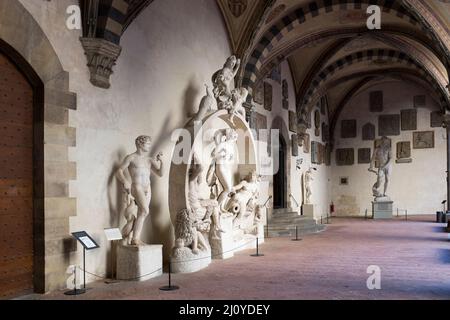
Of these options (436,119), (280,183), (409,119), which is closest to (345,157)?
(409,119)

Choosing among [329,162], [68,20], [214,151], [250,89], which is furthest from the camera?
[329,162]

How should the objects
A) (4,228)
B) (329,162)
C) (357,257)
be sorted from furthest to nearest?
(329,162), (357,257), (4,228)

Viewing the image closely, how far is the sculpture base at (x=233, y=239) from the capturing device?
7594mm

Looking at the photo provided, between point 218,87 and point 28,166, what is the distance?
3.94 meters

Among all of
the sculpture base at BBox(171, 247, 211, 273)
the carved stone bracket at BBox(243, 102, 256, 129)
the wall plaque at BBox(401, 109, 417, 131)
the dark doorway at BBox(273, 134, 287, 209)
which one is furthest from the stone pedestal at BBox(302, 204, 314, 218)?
the sculpture base at BBox(171, 247, 211, 273)

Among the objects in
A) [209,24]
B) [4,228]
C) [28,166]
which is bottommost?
[4,228]

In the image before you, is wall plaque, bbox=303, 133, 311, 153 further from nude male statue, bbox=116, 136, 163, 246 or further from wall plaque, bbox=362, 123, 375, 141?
nude male statue, bbox=116, 136, 163, 246

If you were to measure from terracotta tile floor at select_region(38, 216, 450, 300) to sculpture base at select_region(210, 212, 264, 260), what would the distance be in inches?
8.4

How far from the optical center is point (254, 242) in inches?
354

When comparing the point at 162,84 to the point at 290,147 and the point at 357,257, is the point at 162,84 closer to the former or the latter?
the point at 357,257

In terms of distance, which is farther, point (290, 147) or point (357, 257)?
point (290, 147)

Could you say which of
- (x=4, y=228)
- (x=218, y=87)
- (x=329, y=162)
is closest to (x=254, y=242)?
(x=218, y=87)

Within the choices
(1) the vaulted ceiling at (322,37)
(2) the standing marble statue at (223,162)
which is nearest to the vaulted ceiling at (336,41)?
(1) the vaulted ceiling at (322,37)

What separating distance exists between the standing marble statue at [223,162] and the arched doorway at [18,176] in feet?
11.4
